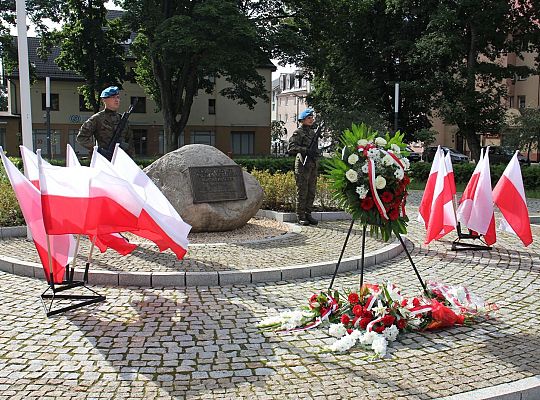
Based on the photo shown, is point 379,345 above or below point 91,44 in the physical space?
below

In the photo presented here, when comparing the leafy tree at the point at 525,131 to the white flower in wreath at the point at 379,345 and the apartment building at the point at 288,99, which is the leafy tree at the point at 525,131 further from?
the apartment building at the point at 288,99

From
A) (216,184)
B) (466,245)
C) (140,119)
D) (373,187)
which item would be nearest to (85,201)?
(373,187)

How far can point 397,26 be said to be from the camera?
101 ft

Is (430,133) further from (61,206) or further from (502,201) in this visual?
(61,206)

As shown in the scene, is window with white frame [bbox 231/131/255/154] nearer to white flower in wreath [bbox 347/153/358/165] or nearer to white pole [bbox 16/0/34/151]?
white pole [bbox 16/0/34/151]

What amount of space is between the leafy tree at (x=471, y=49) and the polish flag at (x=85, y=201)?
69.3ft

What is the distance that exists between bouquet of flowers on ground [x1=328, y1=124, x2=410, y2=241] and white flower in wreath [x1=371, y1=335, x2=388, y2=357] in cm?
109

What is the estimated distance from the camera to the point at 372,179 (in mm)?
5406

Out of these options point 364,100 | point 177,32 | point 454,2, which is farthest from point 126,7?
point 454,2

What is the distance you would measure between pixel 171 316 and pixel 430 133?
23.3m

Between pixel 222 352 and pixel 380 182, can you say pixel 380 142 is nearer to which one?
pixel 380 182

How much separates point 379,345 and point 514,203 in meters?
5.04

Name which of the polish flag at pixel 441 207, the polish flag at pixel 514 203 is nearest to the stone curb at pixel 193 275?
the polish flag at pixel 441 207

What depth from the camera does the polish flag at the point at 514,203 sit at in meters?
8.72
